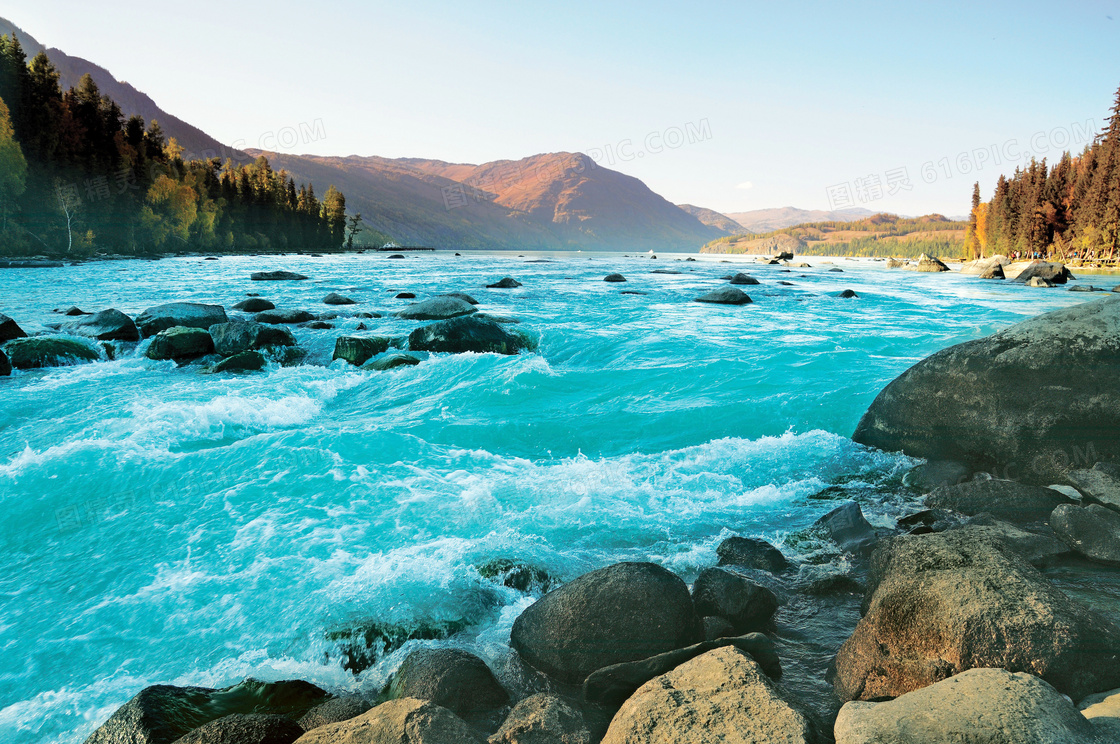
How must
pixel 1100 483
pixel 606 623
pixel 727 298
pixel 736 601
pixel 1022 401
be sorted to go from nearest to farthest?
pixel 606 623, pixel 736 601, pixel 1100 483, pixel 1022 401, pixel 727 298

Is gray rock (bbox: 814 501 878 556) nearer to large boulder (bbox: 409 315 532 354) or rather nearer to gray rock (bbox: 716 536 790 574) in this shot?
gray rock (bbox: 716 536 790 574)

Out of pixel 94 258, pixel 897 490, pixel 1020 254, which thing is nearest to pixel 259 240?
pixel 94 258

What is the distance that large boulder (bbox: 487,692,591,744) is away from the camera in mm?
3359

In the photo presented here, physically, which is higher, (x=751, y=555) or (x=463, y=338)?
(x=463, y=338)

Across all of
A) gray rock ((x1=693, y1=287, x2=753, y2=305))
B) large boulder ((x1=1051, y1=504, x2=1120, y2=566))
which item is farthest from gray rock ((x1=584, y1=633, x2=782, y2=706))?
gray rock ((x1=693, y1=287, x2=753, y2=305))

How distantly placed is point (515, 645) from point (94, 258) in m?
63.4

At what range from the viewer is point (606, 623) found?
14.4 feet

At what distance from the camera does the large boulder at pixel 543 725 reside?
11.0 feet

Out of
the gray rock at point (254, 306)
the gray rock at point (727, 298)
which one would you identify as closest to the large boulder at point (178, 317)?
the gray rock at point (254, 306)

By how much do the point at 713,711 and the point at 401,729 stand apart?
172 centimetres

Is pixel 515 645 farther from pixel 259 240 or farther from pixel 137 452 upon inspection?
pixel 259 240

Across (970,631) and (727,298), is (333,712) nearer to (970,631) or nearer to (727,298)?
(970,631)

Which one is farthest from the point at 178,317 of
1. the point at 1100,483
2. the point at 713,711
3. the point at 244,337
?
the point at 1100,483

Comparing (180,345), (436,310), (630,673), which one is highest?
(436,310)
